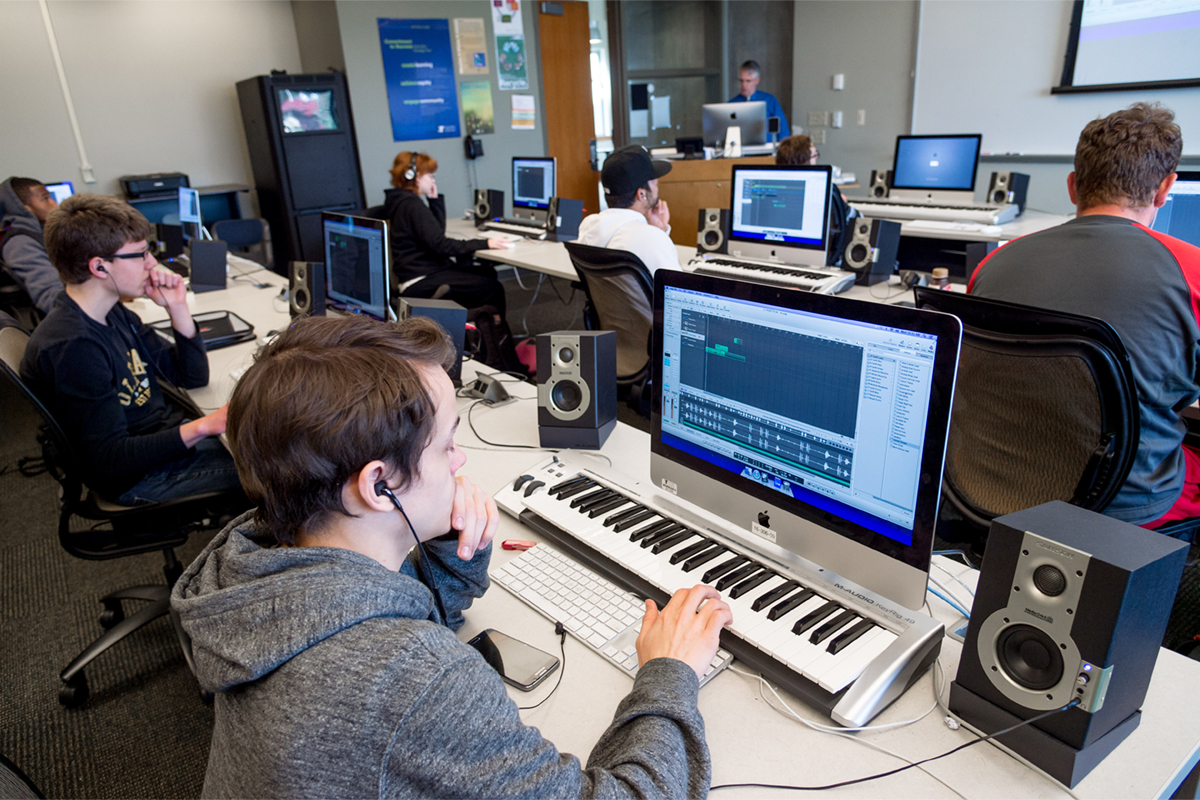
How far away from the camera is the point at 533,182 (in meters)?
5.25

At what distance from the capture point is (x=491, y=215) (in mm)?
5570

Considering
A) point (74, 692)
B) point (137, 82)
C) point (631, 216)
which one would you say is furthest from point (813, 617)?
point (137, 82)

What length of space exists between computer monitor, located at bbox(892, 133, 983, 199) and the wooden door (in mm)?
3210

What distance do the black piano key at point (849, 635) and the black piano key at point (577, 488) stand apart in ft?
1.86

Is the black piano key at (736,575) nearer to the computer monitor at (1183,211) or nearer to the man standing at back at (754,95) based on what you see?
the computer monitor at (1183,211)

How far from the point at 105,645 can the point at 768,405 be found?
6.47 feet

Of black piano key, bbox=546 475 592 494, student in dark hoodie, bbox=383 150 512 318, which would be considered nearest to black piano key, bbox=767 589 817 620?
black piano key, bbox=546 475 592 494

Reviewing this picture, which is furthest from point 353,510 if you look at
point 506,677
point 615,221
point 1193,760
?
point 615,221

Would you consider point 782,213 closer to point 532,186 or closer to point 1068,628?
point 532,186

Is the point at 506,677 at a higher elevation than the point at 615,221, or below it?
below

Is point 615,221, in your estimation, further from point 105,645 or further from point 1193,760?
point 1193,760

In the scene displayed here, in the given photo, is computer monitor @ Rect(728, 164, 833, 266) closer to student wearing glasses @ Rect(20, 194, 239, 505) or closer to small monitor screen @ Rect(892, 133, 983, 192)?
small monitor screen @ Rect(892, 133, 983, 192)

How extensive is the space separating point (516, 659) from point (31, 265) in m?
3.72

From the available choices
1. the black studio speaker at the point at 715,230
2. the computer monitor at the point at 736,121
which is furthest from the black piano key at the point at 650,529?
the computer monitor at the point at 736,121
